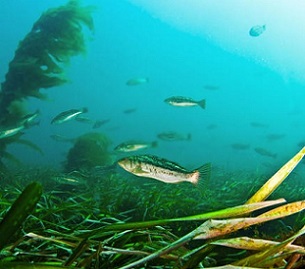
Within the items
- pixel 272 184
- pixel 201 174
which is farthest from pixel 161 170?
pixel 272 184

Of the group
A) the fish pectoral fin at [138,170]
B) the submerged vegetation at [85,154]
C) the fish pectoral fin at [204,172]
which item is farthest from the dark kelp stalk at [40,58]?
the fish pectoral fin at [204,172]

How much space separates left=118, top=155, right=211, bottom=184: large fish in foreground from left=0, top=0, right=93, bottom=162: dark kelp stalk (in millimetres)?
5027

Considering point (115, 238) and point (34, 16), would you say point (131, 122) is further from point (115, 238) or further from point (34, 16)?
point (115, 238)

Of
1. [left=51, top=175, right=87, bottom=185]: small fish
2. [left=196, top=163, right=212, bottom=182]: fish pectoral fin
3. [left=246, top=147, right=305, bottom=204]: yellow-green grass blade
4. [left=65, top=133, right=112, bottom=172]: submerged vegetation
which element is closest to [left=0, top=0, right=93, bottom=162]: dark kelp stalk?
[left=65, top=133, right=112, bottom=172]: submerged vegetation

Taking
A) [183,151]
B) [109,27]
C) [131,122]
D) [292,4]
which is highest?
[292,4]

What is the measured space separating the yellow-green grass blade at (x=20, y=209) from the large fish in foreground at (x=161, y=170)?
2346 millimetres

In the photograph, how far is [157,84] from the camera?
397 feet

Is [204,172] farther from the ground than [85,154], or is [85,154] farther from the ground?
[204,172]

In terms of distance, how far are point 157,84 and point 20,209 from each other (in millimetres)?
121055

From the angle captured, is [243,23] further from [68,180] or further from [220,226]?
[220,226]

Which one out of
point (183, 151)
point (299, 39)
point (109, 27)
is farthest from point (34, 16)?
point (299, 39)

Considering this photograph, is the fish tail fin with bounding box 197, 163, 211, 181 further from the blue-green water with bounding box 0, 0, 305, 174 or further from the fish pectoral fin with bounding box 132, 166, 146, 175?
the blue-green water with bounding box 0, 0, 305, 174

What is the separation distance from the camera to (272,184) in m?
1.69

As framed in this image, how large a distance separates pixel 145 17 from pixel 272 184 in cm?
14061
